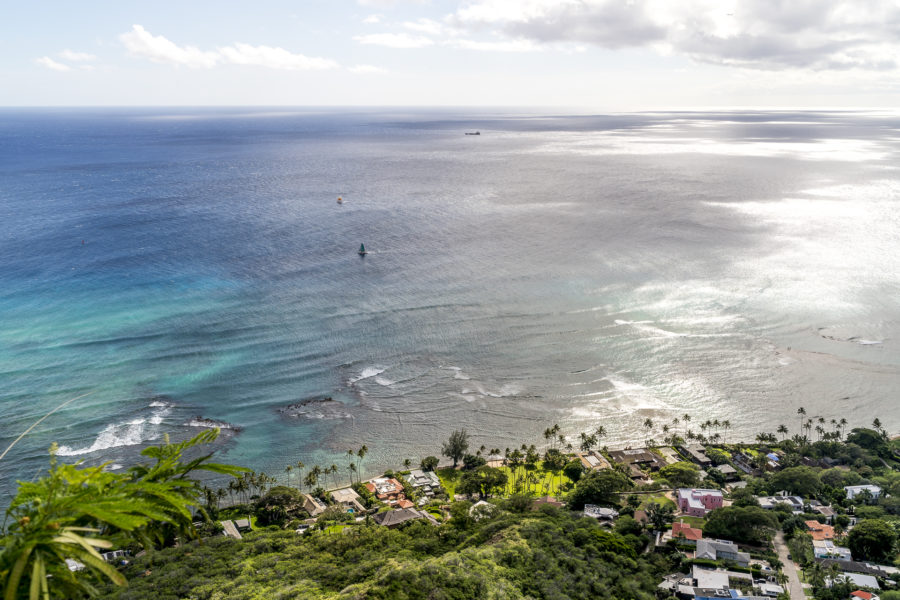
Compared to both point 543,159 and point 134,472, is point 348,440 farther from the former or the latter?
point 543,159

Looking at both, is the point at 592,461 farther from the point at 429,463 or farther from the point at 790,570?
the point at 790,570

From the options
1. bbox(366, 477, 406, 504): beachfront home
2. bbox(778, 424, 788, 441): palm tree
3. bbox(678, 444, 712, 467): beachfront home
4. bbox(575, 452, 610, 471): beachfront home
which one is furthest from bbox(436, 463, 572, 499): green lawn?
bbox(778, 424, 788, 441): palm tree

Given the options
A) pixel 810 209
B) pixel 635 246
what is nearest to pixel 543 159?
pixel 810 209

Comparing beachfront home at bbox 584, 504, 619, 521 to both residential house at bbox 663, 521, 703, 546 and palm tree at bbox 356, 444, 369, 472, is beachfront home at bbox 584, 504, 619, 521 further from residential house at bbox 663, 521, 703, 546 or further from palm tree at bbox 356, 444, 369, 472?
palm tree at bbox 356, 444, 369, 472

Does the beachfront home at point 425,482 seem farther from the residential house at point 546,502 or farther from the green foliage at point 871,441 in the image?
the green foliage at point 871,441

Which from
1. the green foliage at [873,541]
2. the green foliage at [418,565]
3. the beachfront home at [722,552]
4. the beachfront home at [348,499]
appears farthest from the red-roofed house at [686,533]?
the beachfront home at [348,499]

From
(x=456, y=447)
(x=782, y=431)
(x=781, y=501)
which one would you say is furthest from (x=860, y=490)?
(x=456, y=447)

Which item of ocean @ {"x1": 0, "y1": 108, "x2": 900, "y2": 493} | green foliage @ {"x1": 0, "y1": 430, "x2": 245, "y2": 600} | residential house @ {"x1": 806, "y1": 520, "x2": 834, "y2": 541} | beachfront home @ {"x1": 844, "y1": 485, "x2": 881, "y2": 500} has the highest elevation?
green foliage @ {"x1": 0, "y1": 430, "x2": 245, "y2": 600}
